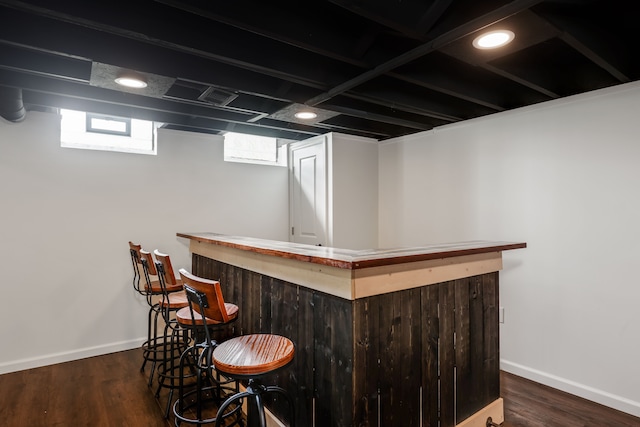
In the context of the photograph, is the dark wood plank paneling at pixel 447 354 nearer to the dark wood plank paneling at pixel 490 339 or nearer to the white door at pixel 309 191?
the dark wood plank paneling at pixel 490 339

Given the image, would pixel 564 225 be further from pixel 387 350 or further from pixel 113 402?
pixel 113 402

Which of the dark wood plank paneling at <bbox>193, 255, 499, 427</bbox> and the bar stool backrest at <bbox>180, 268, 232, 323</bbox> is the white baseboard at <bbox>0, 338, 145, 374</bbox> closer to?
the dark wood plank paneling at <bbox>193, 255, 499, 427</bbox>

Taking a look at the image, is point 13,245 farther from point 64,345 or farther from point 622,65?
point 622,65

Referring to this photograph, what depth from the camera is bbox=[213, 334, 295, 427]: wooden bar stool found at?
1.52 meters

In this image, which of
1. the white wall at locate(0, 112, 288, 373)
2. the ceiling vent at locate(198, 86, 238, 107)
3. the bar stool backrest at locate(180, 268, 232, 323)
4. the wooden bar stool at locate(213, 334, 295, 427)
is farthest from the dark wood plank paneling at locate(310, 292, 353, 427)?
the white wall at locate(0, 112, 288, 373)

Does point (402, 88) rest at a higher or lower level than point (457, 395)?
higher

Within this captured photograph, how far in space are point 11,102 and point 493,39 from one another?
10.7 feet

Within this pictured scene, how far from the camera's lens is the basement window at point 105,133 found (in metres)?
3.38

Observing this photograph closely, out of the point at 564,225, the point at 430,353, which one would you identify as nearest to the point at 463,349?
the point at 430,353

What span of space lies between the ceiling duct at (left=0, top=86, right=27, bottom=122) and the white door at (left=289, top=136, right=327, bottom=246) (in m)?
2.76

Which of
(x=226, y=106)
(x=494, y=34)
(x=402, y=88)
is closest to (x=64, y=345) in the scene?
(x=226, y=106)

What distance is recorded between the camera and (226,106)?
2.88 metres

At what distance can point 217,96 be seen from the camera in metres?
2.66

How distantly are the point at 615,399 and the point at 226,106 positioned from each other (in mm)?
3670
